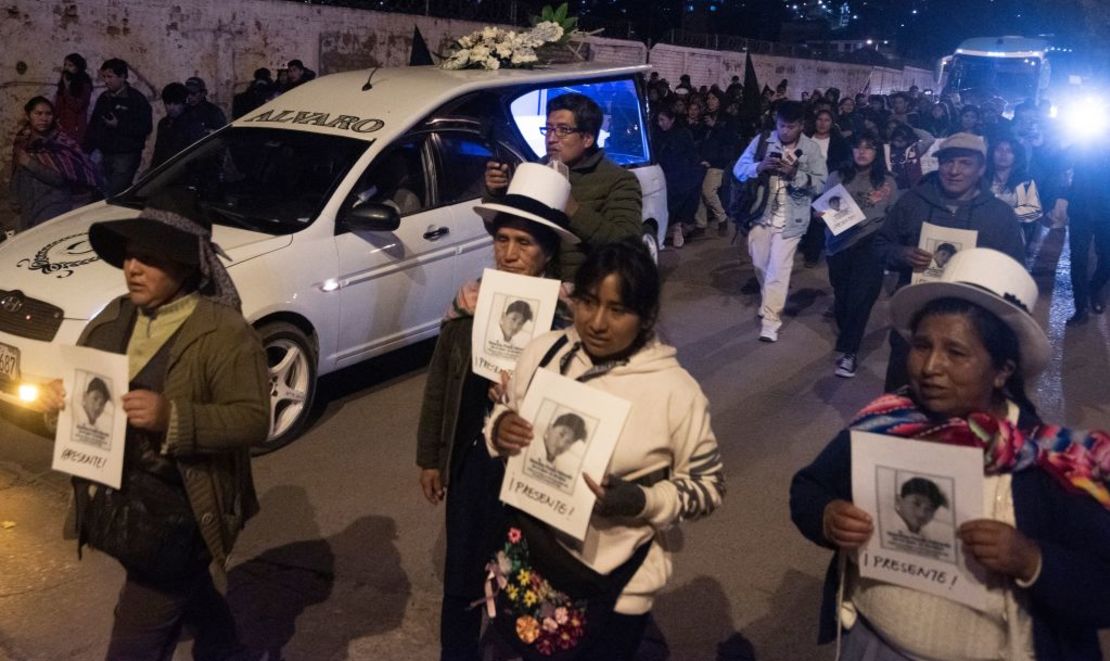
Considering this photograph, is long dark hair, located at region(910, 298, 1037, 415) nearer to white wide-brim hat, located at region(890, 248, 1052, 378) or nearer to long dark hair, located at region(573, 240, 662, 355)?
white wide-brim hat, located at region(890, 248, 1052, 378)

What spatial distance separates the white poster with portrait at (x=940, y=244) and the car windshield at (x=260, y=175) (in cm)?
348

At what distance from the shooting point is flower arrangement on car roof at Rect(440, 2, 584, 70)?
7875mm

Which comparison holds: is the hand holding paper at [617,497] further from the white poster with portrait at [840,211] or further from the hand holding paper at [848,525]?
the white poster with portrait at [840,211]

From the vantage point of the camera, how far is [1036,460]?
210cm

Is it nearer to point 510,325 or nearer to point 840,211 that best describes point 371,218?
point 510,325

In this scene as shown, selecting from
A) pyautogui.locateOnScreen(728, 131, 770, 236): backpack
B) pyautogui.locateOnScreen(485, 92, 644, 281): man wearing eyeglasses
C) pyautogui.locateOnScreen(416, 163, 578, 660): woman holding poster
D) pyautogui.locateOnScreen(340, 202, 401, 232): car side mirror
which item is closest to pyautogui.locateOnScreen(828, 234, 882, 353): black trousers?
pyautogui.locateOnScreen(728, 131, 770, 236): backpack

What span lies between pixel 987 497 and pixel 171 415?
2.02 metres

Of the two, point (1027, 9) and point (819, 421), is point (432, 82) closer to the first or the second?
point (819, 421)

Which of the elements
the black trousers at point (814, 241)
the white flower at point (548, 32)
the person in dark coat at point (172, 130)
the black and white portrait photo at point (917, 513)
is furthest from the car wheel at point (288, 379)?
the black trousers at point (814, 241)

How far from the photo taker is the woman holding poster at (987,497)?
207cm

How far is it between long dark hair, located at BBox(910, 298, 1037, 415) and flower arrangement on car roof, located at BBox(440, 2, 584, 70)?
19.7 feet

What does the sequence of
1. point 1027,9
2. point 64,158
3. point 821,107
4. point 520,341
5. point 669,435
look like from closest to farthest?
point 669,435, point 520,341, point 64,158, point 821,107, point 1027,9

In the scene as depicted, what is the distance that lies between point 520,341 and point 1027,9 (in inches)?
2558

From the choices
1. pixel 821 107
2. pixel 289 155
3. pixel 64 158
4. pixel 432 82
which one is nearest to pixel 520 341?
pixel 289 155
